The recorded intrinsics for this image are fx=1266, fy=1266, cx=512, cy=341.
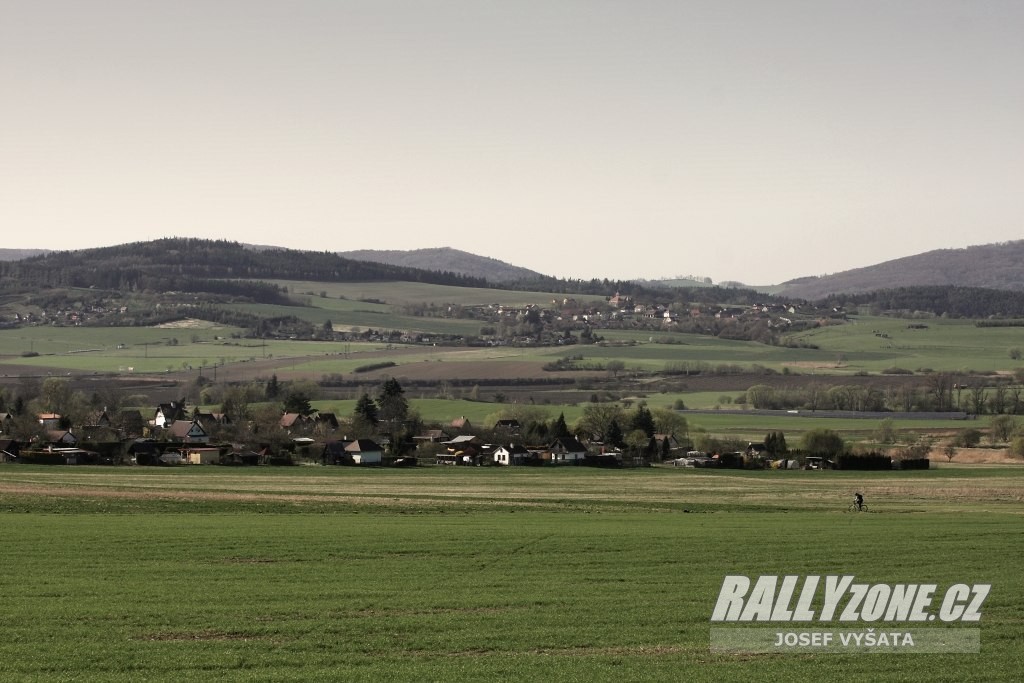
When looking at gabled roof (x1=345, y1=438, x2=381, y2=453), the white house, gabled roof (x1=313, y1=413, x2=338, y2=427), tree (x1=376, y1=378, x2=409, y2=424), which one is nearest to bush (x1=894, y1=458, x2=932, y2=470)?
the white house

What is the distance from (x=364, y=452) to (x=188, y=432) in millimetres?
16082

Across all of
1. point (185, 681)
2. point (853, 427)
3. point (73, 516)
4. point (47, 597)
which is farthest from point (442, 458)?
point (185, 681)

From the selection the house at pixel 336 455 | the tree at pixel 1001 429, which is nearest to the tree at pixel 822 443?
the tree at pixel 1001 429

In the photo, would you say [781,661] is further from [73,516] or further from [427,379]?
[427,379]

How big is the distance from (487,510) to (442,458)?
40.6 metres

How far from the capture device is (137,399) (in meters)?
117

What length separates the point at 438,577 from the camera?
1101 inches

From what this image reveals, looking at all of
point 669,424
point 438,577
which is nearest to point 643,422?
point 669,424

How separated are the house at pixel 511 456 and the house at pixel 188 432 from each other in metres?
21.0

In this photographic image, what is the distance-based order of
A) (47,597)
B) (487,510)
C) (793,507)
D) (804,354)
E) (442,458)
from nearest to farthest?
(47,597) < (487,510) < (793,507) < (442,458) < (804,354)

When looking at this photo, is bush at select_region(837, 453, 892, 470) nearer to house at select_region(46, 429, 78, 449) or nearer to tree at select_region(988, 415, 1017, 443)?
tree at select_region(988, 415, 1017, 443)

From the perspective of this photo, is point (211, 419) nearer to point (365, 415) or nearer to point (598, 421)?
point (365, 415)

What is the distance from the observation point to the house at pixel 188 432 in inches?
3543

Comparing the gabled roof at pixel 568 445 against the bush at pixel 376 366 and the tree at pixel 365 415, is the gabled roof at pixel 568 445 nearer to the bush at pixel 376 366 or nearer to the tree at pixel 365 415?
the tree at pixel 365 415
